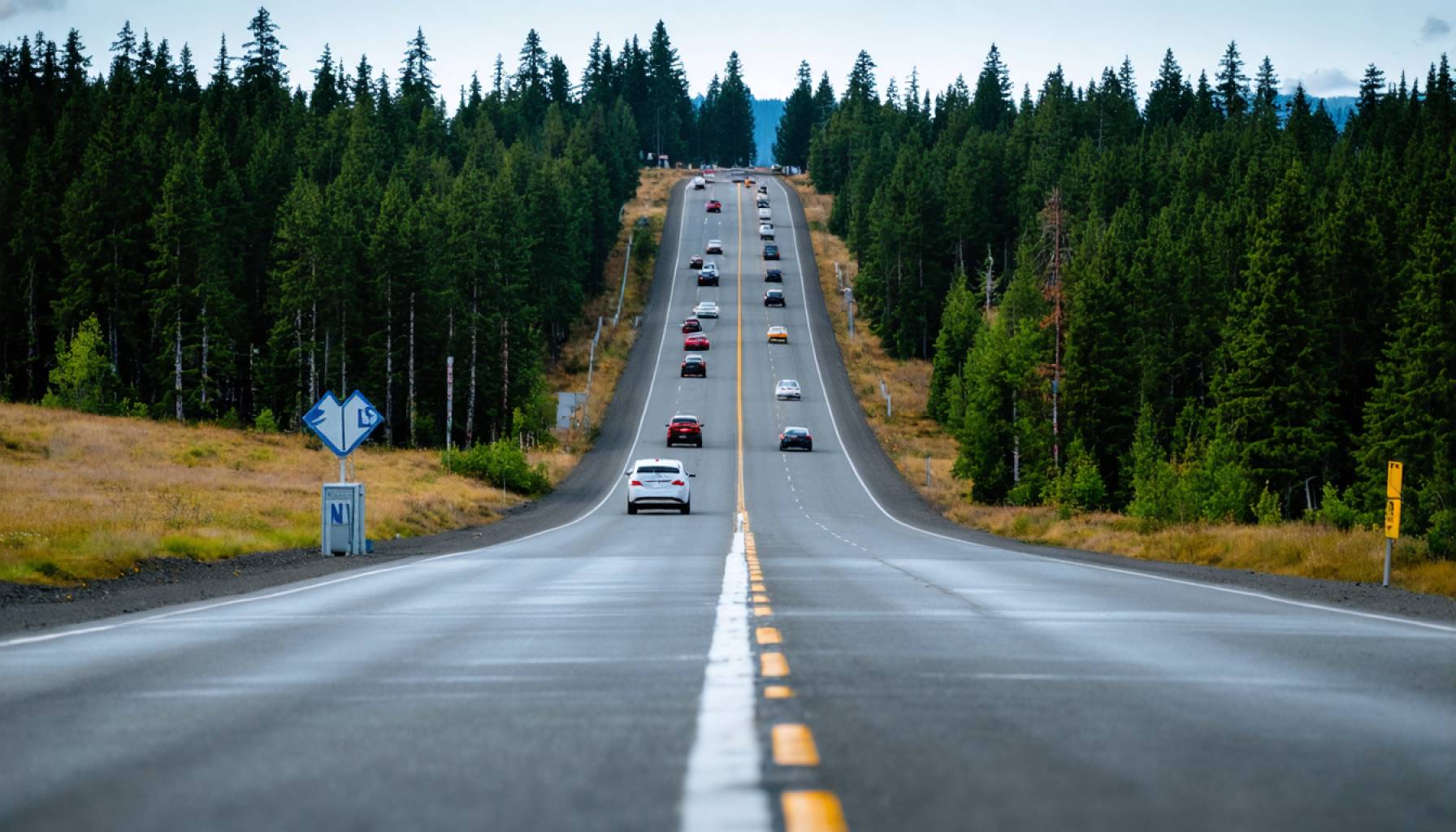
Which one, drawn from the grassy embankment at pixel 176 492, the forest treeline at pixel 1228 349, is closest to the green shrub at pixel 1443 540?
the forest treeline at pixel 1228 349

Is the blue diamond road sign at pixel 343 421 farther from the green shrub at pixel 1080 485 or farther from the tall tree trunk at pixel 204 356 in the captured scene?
the tall tree trunk at pixel 204 356

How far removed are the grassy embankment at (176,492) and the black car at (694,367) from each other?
1435 cm

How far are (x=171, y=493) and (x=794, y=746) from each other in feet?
117

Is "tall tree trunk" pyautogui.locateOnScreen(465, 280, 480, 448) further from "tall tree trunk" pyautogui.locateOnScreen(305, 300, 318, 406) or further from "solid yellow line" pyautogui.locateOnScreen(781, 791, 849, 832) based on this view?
"solid yellow line" pyautogui.locateOnScreen(781, 791, 849, 832)

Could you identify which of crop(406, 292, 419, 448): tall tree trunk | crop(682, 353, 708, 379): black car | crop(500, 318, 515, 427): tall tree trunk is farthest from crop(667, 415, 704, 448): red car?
crop(682, 353, 708, 379): black car

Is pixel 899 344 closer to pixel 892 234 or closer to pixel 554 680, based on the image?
pixel 892 234

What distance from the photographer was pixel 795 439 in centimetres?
7244

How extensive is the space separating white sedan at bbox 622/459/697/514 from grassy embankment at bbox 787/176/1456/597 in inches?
382

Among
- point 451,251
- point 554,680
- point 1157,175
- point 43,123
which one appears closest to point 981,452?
point 451,251

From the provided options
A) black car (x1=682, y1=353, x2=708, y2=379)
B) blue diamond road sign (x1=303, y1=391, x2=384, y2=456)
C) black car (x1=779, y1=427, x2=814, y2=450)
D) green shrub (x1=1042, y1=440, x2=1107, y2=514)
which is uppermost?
black car (x1=682, y1=353, x2=708, y2=379)

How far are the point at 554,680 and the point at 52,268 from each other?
8730cm

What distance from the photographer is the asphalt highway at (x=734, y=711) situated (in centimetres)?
475

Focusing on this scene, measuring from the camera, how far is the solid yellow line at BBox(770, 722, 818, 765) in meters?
5.47

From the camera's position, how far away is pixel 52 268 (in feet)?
280
